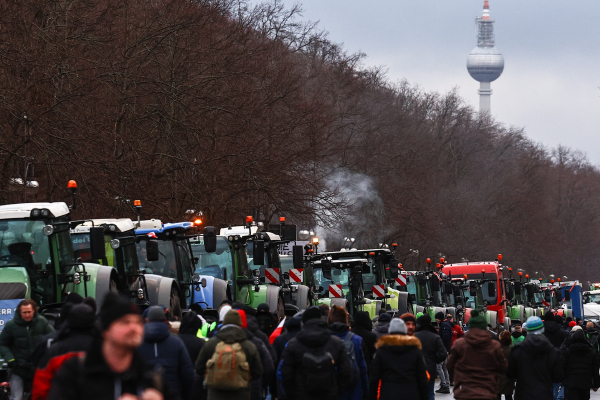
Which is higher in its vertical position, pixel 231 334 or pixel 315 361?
pixel 231 334

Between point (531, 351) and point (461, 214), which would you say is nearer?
point (531, 351)

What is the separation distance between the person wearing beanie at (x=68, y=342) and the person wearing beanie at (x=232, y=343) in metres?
2.75

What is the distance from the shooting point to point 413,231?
192 ft

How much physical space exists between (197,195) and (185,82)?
2982 millimetres

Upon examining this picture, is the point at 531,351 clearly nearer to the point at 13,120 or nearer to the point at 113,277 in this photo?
the point at 113,277

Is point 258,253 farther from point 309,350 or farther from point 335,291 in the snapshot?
point 309,350

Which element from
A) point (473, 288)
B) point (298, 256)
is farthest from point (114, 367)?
point (473, 288)

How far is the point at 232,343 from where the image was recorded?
423 inches

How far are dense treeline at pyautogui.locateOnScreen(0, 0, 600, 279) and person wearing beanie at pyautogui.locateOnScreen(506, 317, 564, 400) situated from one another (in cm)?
1249

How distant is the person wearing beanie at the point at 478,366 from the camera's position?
1199 centimetres

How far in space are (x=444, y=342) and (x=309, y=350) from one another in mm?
13718

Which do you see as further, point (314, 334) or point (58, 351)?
point (314, 334)

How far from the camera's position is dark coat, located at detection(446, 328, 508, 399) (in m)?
12.0

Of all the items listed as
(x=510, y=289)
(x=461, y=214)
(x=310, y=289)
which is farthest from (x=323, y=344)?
(x=461, y=214)
